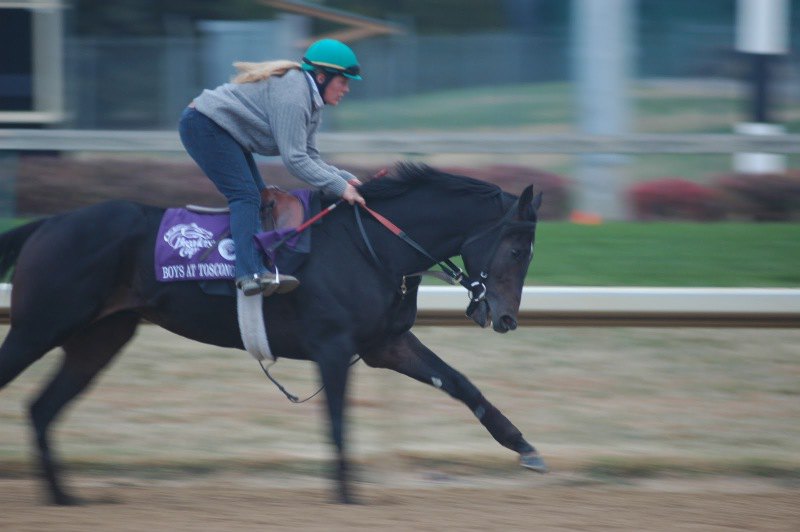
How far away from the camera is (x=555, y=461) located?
6332mm

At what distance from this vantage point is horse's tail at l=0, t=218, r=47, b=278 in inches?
227

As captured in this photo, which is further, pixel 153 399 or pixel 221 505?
pixel 153 399

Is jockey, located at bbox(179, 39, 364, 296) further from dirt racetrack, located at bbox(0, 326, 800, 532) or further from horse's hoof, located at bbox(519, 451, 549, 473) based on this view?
horse's hoof, located at bbox(519, 451, 549, 473)

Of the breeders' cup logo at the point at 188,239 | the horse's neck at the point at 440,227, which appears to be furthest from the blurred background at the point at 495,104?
the breeders' cup logo at the point at 188,239

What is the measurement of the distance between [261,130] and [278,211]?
392 millimetres

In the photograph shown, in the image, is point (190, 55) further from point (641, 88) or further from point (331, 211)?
point (331, 211)

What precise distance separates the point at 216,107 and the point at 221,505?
1.88 metres

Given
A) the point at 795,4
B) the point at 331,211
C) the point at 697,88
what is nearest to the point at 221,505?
the point at 331,211

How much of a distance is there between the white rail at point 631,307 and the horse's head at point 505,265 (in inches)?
38.9

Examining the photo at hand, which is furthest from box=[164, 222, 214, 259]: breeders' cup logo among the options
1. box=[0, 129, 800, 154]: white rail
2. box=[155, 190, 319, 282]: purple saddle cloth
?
box=[0, 129, 800, 154]: white rail

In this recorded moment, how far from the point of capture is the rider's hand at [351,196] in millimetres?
5621

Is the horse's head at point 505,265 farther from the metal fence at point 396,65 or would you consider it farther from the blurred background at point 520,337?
the metal fence at point 396,65

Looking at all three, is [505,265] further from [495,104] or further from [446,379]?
[495,104]

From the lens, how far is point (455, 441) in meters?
6.74
